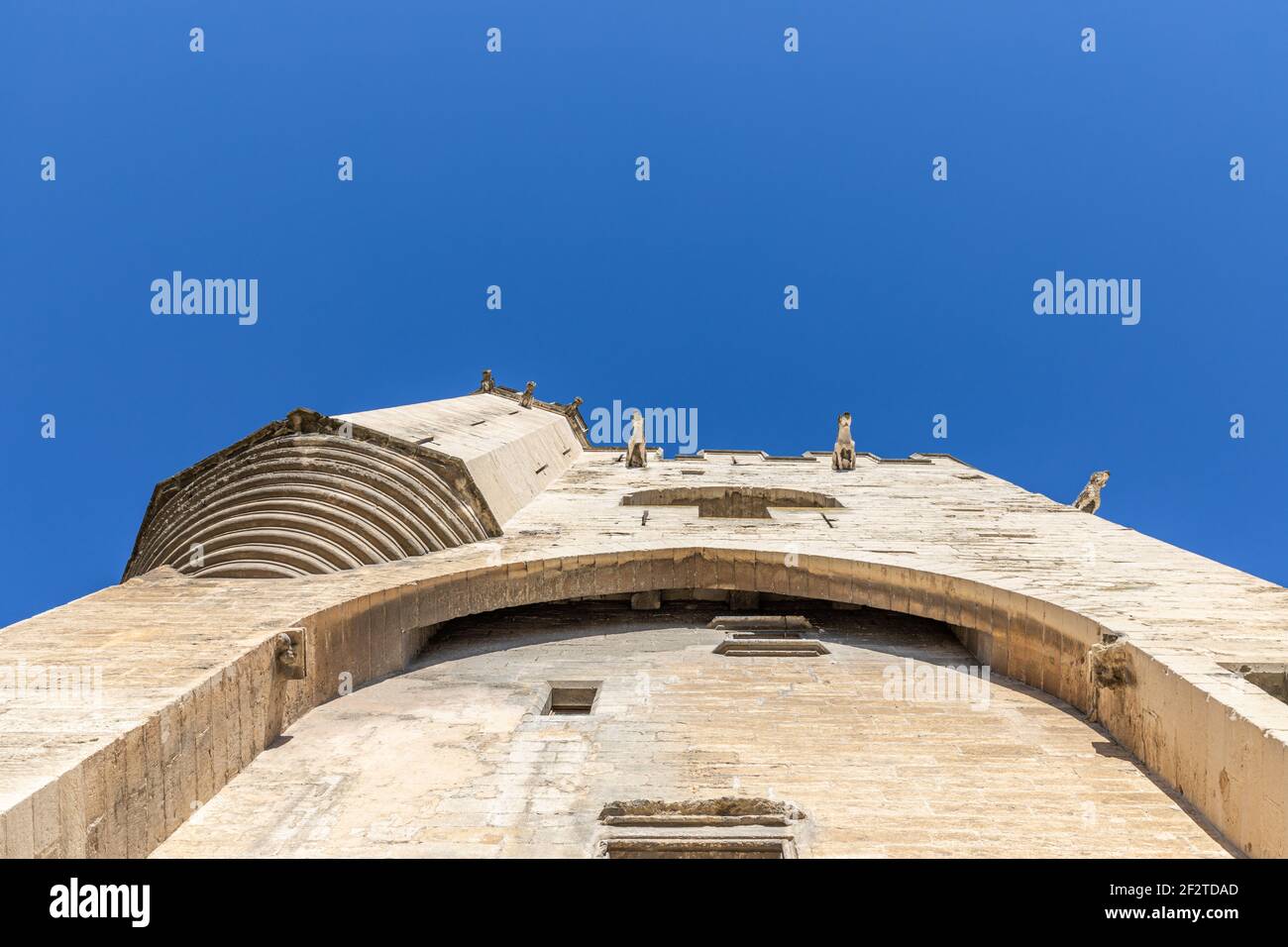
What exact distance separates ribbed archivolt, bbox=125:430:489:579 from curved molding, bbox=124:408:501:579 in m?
0.01

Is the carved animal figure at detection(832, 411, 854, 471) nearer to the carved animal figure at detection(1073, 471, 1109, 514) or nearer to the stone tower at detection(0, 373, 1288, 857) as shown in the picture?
the carved animal figure at detection(1073, 471, 1109, 514)

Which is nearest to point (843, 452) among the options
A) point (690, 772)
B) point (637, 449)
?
point (637, 449)

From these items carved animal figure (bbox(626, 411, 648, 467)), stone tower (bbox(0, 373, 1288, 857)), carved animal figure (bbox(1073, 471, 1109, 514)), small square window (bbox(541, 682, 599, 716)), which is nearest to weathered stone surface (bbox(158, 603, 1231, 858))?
stone tower (bbox(0, 373, 1288, 857))

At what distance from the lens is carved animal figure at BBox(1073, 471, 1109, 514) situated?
18.7 metres

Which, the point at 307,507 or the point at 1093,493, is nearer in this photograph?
the point at 307,507

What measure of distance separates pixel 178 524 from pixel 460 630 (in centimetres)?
422

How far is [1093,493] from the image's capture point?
18.7 metres

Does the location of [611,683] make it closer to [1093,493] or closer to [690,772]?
[690,772]

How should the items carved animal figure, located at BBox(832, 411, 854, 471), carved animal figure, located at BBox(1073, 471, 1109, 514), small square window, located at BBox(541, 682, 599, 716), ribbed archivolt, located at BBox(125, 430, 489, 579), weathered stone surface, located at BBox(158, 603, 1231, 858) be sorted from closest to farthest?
weathered stone surface, located at BBox(158, 603, 1231, 858)
small square window, located at BBox(541, 682, 599, 716)
ribbed archivolt, located at BBox(125, 430, 489, 579)
carved animal figure, located at BBox(1073, 471, 1109, 514)
carved animal figure, located at BBox(832, 411, 854, 471)

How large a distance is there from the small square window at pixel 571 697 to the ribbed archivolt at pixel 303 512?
325 cm

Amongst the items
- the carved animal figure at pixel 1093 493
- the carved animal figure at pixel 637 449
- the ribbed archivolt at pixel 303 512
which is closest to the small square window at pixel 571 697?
the ribbed archivolt at pixel 303 512

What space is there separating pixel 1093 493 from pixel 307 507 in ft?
52.5
